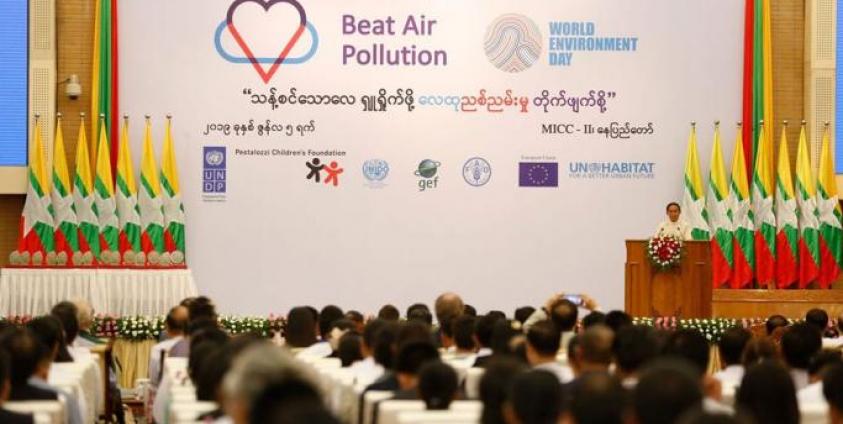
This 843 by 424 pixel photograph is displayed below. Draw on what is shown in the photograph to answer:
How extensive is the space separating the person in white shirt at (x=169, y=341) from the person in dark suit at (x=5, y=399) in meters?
3.27

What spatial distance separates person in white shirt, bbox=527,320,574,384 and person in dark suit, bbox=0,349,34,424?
98.6 inches

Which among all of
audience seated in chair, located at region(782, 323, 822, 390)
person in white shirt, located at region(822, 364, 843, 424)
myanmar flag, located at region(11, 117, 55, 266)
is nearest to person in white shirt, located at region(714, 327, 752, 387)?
audience seated in chair, located at region(782, 323, 822, 390)

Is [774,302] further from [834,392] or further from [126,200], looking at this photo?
[834,392]

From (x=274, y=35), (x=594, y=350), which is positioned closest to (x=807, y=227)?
(x=274, y=35)

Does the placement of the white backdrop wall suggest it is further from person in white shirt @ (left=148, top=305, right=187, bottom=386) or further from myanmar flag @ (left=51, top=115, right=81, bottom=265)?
person in white shirt @ (left=148, top=305, right=187, bottom=386)

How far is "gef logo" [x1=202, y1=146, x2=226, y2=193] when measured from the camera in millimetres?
19047

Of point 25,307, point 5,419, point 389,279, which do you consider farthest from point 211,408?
point 389,279

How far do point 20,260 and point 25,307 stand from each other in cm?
66

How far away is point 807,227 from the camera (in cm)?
1895

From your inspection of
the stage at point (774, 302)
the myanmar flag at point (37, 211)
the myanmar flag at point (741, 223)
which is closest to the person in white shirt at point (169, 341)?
the myanmar flag at point (37, 211)

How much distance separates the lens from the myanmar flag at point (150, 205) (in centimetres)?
1855

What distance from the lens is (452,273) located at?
758 inches

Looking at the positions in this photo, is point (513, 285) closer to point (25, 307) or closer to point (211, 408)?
point (25, 307)

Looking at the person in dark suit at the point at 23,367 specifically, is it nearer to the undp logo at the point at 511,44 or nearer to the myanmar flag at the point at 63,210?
the myanmar flag at the point at 63,210
